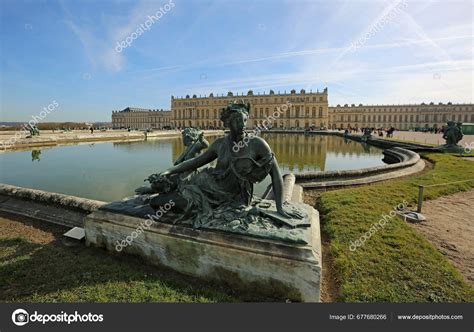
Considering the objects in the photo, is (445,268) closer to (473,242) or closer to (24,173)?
(473,242)

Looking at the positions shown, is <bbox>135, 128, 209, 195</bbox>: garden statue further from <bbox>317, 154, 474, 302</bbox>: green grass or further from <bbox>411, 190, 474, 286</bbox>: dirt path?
<bbox>411, 190, 474, 286</bbox>: dirt path

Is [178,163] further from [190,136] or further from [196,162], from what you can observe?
[196,162]

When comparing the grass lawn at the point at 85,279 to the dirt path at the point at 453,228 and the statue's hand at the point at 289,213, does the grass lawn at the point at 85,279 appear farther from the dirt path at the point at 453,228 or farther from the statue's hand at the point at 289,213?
the dirt path at the point at 453,228

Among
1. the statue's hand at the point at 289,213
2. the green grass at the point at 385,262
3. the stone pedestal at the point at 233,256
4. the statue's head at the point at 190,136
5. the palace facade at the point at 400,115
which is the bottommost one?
the green grass at the point at 385,262

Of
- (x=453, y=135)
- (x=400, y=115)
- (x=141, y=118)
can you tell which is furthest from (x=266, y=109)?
(x=453, y=135)

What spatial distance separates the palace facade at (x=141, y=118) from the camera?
4353 inches

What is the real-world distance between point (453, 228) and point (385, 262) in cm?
230

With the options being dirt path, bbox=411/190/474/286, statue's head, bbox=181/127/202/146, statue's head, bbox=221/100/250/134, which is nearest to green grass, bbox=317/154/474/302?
dirt path, bbox=411/190/474/286

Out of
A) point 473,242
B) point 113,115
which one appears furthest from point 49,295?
point 113,115

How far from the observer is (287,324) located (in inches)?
91.0

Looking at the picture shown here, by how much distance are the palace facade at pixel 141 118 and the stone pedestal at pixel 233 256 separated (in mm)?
108944

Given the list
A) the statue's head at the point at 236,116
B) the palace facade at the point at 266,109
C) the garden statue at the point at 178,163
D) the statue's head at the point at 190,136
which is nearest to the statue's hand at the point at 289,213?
the statue's head at the point at 236,116

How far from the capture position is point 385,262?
3191 mm

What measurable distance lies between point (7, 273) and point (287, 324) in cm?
316
